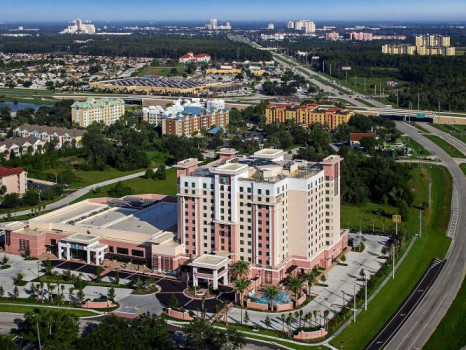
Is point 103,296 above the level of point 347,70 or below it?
below

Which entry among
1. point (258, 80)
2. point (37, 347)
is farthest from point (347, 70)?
point (37, 347)

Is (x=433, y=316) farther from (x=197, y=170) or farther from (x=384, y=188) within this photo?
(x=384, y=188)

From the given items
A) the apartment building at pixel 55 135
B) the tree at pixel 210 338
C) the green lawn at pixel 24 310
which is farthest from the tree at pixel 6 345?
the apartment building at pixel 55 135

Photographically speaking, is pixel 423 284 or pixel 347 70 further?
pixel 347 70

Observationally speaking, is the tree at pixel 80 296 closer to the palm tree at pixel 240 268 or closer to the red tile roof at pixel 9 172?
the palm tree at pixel 240 268

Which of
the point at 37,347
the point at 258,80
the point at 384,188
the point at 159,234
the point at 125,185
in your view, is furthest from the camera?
the point at 258,80

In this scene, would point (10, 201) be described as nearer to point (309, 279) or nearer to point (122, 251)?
point (122, 251)
